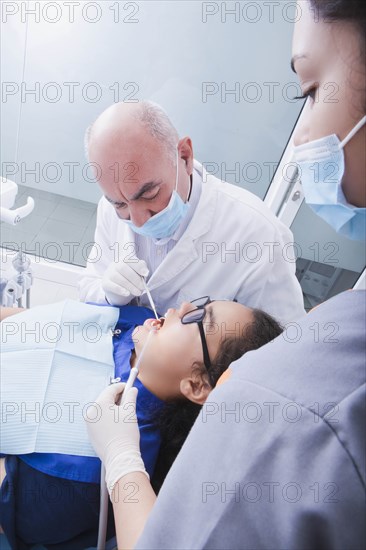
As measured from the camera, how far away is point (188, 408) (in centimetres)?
138

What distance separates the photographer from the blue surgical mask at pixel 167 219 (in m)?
1.44

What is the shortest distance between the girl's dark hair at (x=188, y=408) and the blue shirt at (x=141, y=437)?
45mm

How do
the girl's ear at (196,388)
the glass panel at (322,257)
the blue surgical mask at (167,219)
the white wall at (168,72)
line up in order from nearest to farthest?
1. the girl's ear at (196,388)
2. the blue surgical mask at (167,219)
3. the white wall at (168,72)
4. the glass panel at (322,257)

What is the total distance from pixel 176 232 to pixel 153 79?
1229 mm

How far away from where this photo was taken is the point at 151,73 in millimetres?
2301

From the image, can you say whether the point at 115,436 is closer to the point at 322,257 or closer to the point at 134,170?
the point at 134,170

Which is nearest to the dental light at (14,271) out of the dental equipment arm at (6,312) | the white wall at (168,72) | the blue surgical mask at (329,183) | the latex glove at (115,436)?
the dental equipment arm at (6,312)

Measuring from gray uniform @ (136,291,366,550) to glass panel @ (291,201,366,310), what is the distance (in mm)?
2186

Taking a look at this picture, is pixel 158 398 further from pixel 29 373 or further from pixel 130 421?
pixel 29 373

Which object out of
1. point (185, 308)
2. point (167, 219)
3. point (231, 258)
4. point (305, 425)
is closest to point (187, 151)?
point (167, 219)

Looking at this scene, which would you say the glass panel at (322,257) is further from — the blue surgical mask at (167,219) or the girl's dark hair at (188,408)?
the girl's dark hair at (188,408)

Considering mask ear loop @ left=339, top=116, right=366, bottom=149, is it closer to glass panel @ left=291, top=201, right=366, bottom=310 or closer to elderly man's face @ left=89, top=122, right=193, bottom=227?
elderly man's face @ left=89, top=122, right=193, bottom=227

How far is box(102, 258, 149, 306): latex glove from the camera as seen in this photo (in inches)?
61.1

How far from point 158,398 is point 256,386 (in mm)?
840
